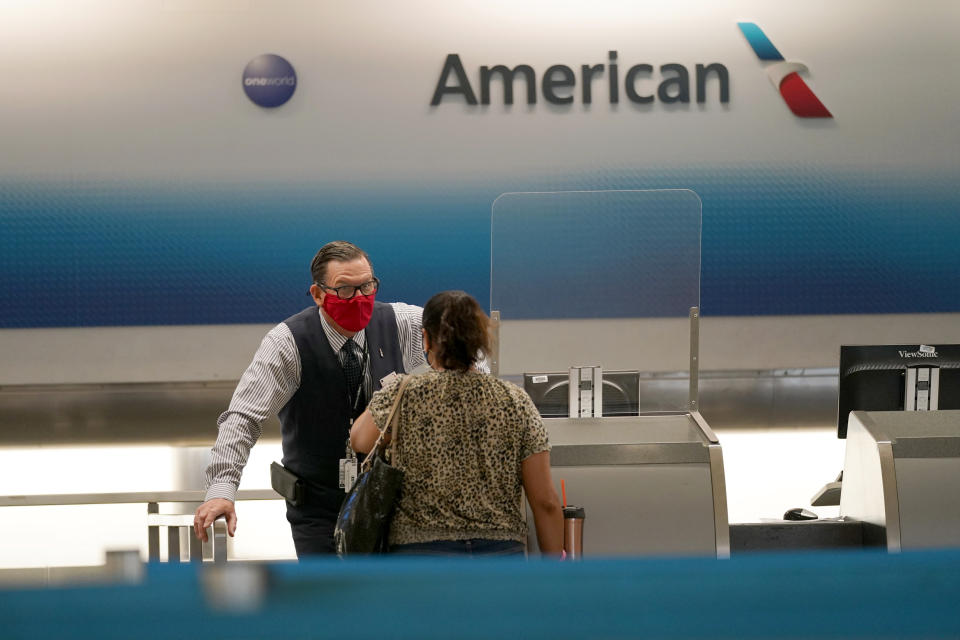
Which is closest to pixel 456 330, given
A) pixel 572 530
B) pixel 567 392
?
pixel 572 530

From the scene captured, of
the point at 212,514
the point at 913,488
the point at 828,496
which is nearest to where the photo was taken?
the point at 212,514

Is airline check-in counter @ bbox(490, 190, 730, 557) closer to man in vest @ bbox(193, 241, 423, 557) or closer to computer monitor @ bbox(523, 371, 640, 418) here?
computer monitor @ bbox(523, 371, 640, 418)

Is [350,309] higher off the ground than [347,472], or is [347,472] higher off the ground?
[350,309]

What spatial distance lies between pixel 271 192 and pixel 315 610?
7241 mm

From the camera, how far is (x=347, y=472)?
8.73 ft

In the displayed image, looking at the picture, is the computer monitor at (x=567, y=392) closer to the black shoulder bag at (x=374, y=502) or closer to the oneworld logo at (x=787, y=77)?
the black shoulder bag at (x=374, y=502)

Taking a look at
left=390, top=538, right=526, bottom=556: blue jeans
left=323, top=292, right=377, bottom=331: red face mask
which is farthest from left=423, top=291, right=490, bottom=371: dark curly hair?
left=323, top=292, right=377, bottom=331: red face mask

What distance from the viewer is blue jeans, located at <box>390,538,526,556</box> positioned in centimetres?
214

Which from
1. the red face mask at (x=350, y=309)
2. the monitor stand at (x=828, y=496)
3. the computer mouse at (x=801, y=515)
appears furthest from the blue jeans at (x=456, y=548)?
the monitor stand at (x=828, y=496)

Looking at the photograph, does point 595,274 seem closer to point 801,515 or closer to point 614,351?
point 614,351

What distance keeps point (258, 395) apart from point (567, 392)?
105cm

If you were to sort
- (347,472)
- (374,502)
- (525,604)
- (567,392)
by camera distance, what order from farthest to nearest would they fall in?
1. (567,392)
2. (347,472)
3. (374,502)
4. (525,604)

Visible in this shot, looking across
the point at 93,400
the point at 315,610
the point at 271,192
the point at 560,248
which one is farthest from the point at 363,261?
the point at 93,400

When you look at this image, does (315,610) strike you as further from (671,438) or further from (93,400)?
(93,400)
